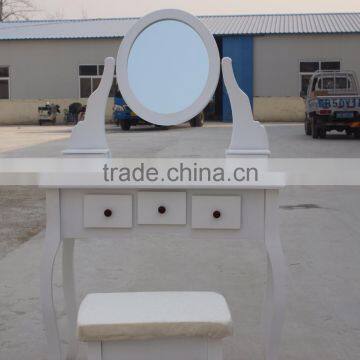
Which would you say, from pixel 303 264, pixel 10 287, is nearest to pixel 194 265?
pixel 303 264

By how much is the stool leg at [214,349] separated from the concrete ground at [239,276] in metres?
0.86

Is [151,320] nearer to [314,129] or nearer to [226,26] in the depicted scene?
[314,129]

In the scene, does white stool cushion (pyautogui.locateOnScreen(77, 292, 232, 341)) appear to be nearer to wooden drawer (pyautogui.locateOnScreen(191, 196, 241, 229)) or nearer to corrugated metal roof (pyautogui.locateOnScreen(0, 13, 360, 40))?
wooden drawer (pyautogui.locateOnScreen(191, 196, 241, 229))

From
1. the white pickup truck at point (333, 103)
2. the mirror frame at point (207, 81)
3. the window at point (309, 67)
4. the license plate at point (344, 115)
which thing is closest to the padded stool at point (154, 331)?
the mirror frame at point (207, 81)

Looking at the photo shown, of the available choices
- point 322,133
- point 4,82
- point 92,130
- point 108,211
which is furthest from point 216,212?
point 4,82

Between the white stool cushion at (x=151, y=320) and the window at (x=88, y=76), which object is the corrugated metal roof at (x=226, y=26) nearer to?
the window at (x=88, y=76)

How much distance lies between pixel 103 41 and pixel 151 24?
91.1 feet

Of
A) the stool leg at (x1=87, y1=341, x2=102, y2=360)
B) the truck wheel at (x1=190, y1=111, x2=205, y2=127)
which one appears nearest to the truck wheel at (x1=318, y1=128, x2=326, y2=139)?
the truck wheel at (x1=190, y1=111, x2=205, y2=127)

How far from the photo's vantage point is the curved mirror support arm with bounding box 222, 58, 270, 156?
9.62 feet

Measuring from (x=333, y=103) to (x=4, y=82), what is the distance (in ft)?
63.1

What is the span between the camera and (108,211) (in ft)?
8.66

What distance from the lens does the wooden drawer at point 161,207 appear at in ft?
8.64

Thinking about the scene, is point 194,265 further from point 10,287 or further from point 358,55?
point 358,55

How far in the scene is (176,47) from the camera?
3.08 m
